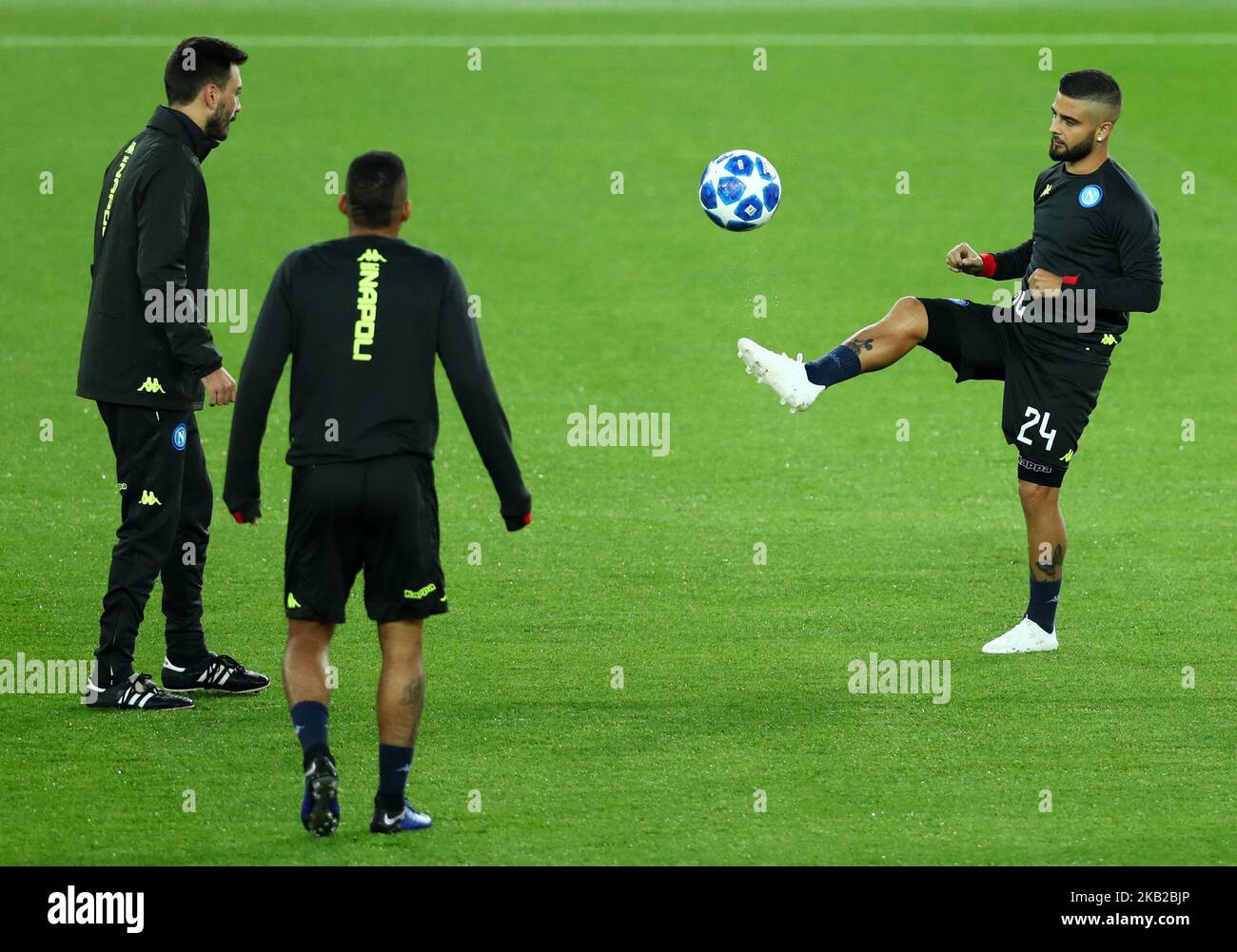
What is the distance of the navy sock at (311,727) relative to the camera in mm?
6383

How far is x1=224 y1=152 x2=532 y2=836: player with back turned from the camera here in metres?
6.27

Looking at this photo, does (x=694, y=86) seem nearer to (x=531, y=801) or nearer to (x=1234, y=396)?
(x=1234, y=396)

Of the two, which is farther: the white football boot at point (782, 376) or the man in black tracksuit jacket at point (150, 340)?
the white football boot at point (782, 376)

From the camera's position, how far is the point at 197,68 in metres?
7.79

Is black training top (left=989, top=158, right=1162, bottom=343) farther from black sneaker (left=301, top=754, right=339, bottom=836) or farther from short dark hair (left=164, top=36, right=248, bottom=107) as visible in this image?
black sneaker (left=301, top=754, right=339, bottom=836)

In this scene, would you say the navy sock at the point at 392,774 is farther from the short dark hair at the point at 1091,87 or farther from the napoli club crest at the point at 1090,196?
the short dark hair at the point at 1091,87

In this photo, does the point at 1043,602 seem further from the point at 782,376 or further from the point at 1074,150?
the point at 1074,150

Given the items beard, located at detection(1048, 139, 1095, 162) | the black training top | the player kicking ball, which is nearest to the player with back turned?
the player kicking ball

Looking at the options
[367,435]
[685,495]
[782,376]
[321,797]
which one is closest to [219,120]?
[367,435]

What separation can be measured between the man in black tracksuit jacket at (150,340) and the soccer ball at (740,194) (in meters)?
2.87

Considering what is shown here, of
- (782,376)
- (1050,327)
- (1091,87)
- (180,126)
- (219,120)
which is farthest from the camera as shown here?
(1050,327)

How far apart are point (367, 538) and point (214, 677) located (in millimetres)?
2127

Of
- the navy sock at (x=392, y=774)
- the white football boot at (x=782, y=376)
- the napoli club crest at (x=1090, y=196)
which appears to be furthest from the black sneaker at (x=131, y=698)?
the napoli club crest at (x=1090, y=196)

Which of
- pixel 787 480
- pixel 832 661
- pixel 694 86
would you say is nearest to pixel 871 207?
pixel 694 86
